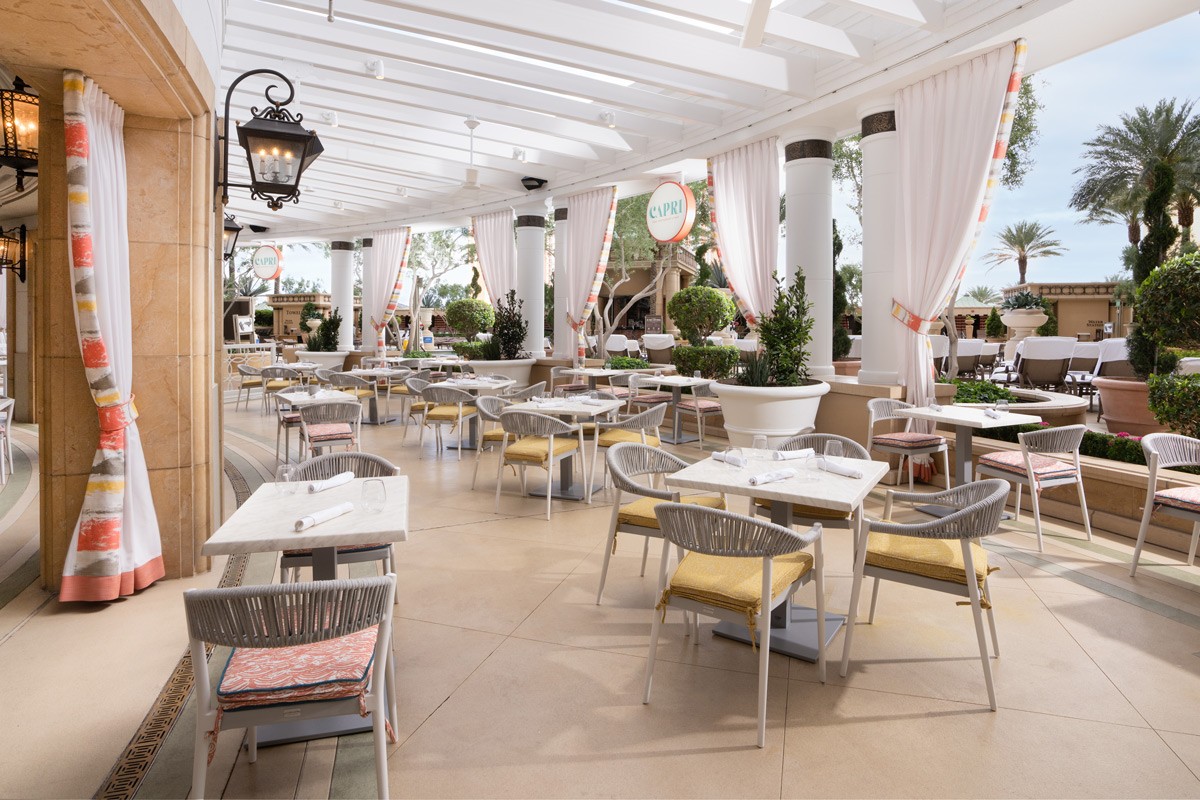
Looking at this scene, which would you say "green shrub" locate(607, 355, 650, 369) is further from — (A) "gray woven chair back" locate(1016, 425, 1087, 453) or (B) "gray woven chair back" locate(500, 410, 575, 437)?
(A) "gray woven chair back" locate(1016, 425, 1087, 453)

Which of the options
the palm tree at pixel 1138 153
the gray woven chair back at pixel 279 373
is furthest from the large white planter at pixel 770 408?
the palm tree at pixel 1138 153

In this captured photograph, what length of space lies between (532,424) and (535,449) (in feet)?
0.72

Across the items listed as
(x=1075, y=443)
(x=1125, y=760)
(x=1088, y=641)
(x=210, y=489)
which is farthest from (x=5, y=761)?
(x=1075, y=443)

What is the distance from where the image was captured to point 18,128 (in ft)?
12.1

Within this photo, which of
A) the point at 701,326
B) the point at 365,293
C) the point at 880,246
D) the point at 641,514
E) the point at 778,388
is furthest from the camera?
the point at 365,293

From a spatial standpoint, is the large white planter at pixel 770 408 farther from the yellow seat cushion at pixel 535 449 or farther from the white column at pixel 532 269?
the white column at pixel 532 269

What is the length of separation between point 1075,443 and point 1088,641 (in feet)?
5.82

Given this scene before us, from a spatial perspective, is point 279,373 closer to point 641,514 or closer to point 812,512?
point 641,514

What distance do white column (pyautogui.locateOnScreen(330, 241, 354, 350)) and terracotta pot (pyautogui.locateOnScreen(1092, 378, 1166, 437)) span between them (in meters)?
13.7

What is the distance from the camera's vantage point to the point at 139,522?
11.5ft

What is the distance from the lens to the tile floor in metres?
2.14

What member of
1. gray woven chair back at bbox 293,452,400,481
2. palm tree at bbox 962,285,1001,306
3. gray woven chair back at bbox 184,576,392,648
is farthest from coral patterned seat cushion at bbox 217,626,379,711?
palm tree at bbox 962,285,1001,306

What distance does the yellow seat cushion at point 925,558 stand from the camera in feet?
8.64

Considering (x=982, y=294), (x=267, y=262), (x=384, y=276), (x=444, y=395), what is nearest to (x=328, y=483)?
(x=444, y=395)
